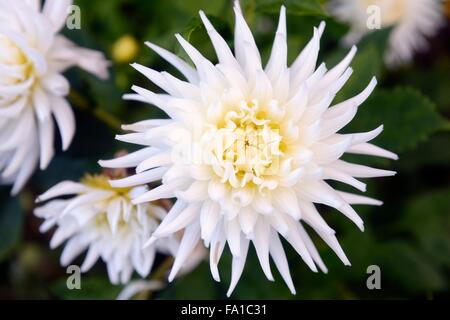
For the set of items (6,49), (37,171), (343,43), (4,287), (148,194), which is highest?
(343,43)

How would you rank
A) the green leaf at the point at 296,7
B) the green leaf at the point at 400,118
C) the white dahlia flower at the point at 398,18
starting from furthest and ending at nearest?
1. the white dahlia flower at the point at 398,18
2. the green leaf at the point at 400,118
3. the green leaf at the point at 296,7

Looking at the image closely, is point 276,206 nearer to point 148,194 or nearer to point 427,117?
point 148,194

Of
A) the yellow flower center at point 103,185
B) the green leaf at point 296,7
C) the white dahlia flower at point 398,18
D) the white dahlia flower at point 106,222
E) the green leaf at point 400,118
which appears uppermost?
the white dahlia flower at point 398,18

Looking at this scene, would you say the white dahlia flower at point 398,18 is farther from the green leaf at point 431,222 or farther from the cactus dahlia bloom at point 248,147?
the cactus dahlia bloom at point 248,147

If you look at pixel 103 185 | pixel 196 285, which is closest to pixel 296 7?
pixel 103 185

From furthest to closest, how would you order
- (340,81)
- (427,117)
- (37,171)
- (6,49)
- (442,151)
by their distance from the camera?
(442,151) → (37,171) → (427,117) → (6,49) → (340,81)

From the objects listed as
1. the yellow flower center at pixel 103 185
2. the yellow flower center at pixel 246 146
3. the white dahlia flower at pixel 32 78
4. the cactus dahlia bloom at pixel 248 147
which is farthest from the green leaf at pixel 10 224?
the yellow flower center at pixel 246 146

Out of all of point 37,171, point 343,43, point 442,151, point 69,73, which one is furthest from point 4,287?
point 442,151
